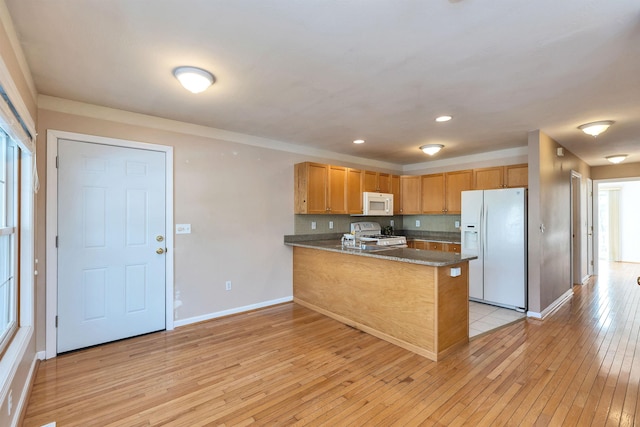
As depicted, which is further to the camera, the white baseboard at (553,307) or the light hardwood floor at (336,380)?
the white baseboard at (553,307)

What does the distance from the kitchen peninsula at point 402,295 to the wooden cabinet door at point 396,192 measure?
2.28 metres

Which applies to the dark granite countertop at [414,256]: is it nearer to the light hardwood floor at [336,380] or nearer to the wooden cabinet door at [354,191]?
the light hardwood floor at [336,380]

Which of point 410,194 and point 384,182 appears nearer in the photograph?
point 384,182

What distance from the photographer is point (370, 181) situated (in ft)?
17.3

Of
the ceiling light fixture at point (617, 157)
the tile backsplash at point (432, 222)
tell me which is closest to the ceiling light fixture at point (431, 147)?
the tile backsplash at point (432, 222)

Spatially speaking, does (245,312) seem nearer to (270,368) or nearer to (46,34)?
(270,368)

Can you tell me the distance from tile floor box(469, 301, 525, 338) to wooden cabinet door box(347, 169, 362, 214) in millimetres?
2190

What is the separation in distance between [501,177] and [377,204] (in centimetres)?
192

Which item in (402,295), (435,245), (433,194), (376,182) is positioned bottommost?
(402,295)

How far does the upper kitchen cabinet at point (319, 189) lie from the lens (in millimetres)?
4445

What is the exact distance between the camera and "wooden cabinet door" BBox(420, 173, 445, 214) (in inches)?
213

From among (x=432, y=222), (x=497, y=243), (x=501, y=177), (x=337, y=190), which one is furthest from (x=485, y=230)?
(x=337, y=190)

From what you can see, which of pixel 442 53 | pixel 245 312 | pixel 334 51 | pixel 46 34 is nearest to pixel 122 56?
pixel 46 34

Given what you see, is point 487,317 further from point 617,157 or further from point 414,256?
point 617,157
